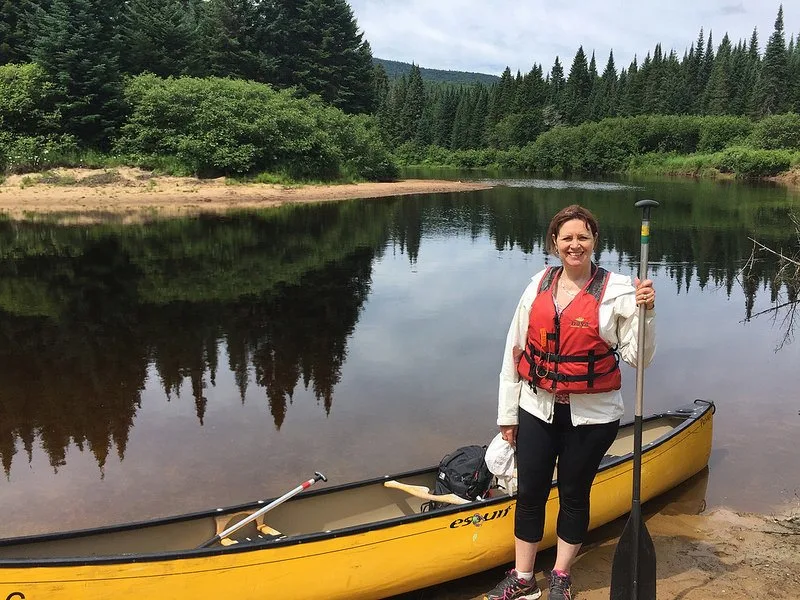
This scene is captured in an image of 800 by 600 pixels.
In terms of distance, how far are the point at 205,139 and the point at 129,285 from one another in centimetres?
2308

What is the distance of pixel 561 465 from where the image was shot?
347 centimetres

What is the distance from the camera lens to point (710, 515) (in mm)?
5504

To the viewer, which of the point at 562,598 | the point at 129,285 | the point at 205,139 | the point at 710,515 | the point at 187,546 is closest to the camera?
the point at 562,598

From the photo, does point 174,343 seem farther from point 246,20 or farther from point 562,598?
point 246,20

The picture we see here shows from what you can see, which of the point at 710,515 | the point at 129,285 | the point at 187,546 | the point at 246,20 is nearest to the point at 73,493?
the point at 187,546

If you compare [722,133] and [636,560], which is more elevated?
[722,133]

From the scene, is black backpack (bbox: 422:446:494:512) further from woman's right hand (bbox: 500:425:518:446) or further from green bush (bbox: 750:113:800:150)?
green bush (bbox: 750:113:800:150)

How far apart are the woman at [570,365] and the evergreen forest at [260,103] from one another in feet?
114

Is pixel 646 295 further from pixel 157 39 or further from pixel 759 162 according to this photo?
pixel 759 162

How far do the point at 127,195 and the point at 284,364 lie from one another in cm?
2500

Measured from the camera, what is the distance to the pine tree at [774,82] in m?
83.7

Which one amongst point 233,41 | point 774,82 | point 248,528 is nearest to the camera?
point 248,528

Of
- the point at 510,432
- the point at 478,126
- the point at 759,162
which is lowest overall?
the point at 510,432

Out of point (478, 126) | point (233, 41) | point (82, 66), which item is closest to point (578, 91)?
point (478, 126)
